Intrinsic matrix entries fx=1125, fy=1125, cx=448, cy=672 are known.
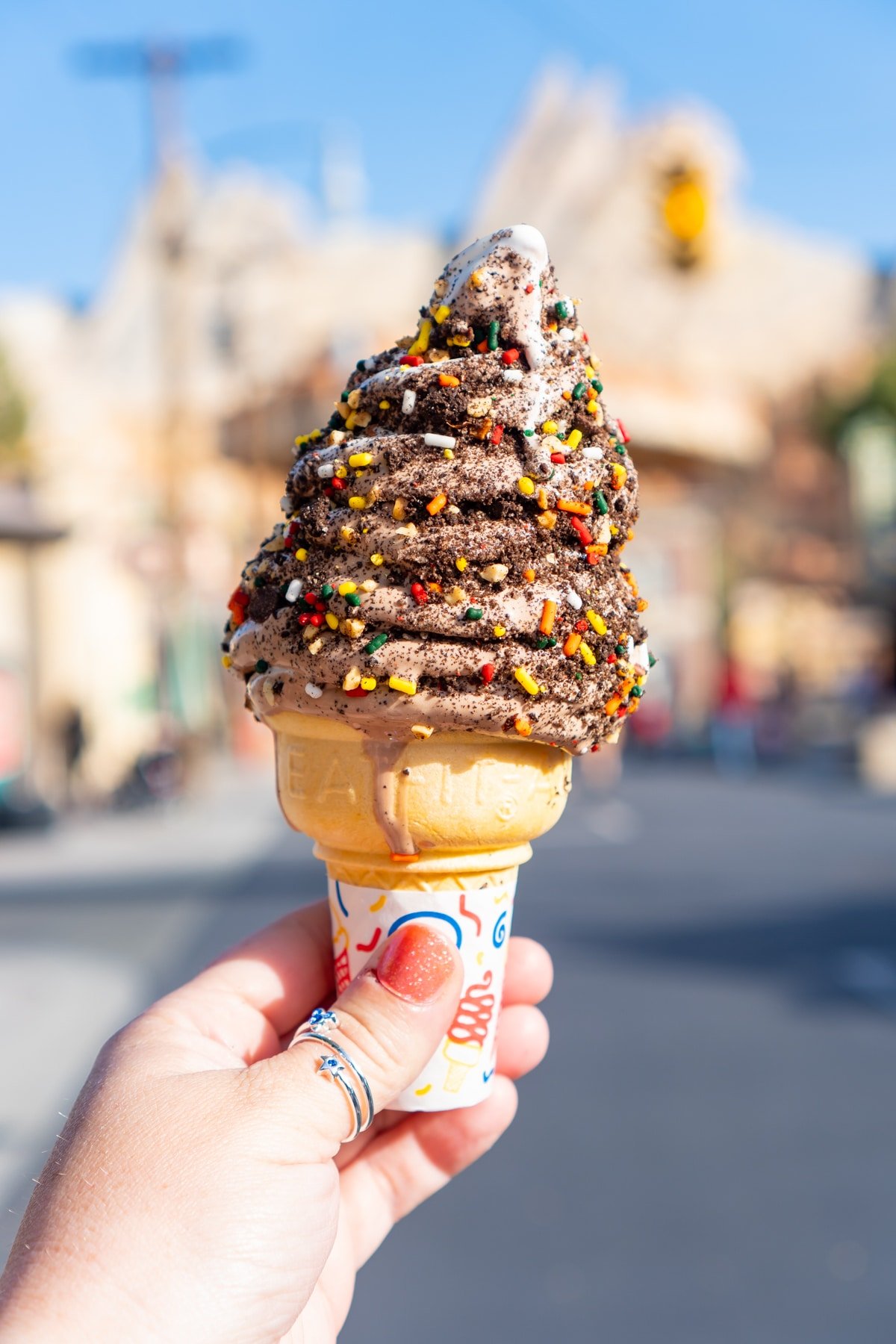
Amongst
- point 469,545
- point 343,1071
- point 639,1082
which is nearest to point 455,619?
point 469,545

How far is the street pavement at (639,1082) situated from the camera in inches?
141

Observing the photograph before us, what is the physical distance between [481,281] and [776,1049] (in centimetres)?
443

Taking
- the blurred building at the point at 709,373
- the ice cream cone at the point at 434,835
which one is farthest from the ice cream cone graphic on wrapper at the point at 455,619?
the blurred building at the point at 709,373

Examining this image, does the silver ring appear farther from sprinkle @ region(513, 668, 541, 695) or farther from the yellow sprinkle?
the yellow sprinkle

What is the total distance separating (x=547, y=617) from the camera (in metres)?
1.82

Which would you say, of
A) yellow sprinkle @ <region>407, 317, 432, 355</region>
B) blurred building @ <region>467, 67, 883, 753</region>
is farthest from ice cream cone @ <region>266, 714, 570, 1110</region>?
blurred building @ <region>467, 67, 883, 753</region>

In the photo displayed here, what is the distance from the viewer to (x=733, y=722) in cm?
1644

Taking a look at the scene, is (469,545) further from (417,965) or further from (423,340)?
(417,965)

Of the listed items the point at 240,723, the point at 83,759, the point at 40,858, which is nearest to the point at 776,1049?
the point at 40,858

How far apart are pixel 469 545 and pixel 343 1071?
839mm

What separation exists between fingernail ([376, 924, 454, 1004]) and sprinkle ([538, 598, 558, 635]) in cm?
56

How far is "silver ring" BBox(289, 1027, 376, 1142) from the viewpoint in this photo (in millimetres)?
1652

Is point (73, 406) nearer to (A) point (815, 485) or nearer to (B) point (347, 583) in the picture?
(A) point (815, 485)

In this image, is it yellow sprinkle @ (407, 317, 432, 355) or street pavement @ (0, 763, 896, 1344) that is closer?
yellow sprinkle @ (407, 317, 432, 355)
